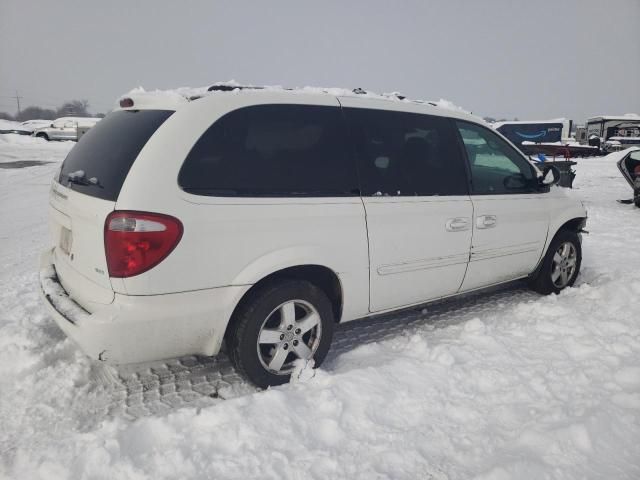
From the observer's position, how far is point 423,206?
3332mm

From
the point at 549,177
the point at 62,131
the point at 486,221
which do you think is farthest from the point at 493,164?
the point at 62,131

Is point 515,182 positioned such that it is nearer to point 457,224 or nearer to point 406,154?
point 457,224

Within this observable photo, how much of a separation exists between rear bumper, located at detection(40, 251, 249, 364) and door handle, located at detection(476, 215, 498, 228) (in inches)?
82.1

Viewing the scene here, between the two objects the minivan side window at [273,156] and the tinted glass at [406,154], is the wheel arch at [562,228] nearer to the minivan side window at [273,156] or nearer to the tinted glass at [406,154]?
the tinted glass at [406,154]

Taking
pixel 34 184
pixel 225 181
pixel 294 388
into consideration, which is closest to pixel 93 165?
pixel 225 181

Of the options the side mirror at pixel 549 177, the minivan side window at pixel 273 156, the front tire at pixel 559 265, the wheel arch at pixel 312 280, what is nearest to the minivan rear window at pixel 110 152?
the minivan side window at pixel 273 156

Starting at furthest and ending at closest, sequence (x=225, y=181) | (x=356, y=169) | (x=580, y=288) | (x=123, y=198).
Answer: (x=580, y=288), (x=356, y=169), (x=225, y=181), (x=123, y=198)

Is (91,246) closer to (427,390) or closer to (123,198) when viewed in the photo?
(123,198)

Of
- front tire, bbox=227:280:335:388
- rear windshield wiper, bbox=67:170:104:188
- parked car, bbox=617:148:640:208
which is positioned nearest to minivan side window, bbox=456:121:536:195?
front tire, bbox=227:280:335:388

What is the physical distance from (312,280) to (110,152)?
1.46 metres

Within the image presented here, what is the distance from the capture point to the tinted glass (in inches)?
123

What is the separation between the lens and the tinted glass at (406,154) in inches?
123

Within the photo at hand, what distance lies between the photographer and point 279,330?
2854mm

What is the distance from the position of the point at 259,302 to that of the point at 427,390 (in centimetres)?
119
